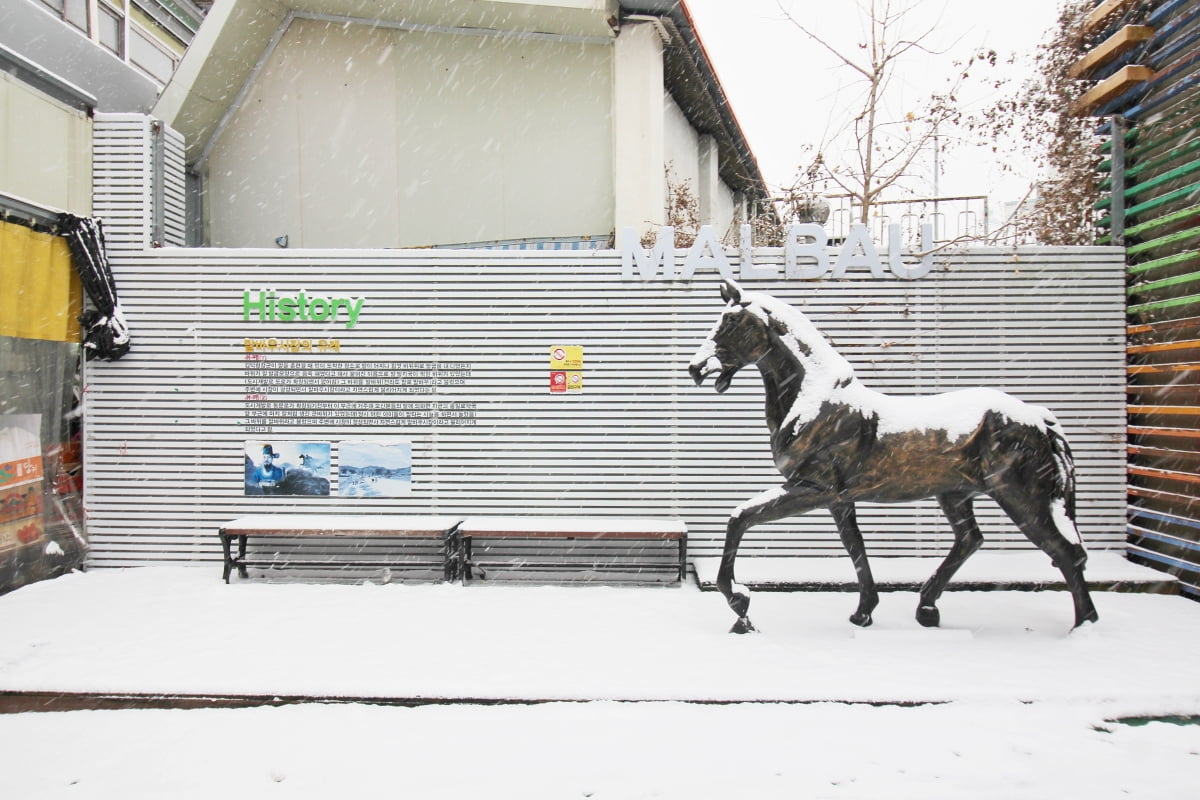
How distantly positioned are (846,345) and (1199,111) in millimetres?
3559

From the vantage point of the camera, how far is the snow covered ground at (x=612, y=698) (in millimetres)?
3664

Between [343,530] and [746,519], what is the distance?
3912mm

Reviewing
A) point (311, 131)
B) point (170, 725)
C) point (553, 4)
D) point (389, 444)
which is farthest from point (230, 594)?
point (553, 4)

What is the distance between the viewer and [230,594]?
685 centimetres

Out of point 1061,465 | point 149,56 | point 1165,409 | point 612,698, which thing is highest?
point 149,56

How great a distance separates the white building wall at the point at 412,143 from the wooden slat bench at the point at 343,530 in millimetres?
4839

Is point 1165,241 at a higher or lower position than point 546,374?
higher

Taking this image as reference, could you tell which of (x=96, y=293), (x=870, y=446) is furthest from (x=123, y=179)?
(x=870, y=446)

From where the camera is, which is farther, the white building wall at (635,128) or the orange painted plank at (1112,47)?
the white building wall at (635,128)

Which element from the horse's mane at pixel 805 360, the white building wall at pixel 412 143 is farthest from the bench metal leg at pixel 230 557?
the horse's mane at pixel 805 360

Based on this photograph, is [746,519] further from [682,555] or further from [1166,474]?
[1166,474]

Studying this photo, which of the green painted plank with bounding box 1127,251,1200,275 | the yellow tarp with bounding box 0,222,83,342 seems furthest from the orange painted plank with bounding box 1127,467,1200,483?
the yellow tarp with bounding box 0,222,83,342

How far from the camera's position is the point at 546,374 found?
313 inches

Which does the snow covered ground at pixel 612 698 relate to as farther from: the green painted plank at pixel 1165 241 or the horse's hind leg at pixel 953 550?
the green painted plank at pixel 1165 241
